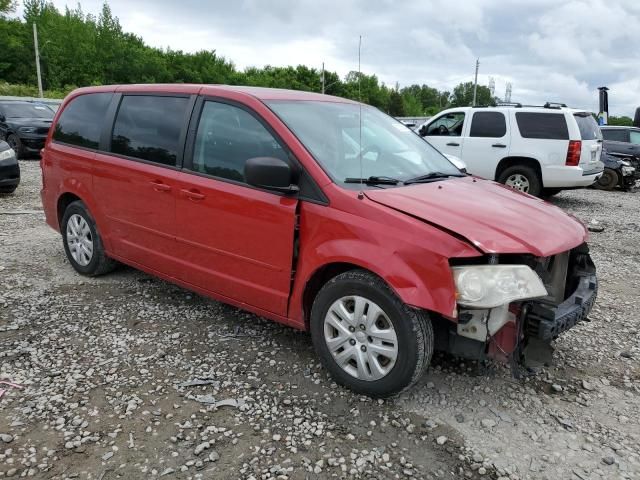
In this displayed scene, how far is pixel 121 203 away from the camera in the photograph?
14.4 feet

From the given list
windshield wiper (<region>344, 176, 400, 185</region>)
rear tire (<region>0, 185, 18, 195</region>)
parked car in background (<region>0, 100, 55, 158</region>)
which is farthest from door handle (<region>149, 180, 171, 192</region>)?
parked car in background (<region>0, 100, 55, 158</region>)

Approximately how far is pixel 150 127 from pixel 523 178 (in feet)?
25.6

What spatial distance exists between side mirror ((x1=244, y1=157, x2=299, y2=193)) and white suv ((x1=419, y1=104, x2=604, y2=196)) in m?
7.48

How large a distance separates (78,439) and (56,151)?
128 inches

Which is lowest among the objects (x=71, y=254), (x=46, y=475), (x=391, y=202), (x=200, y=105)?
(x=46, y=475)

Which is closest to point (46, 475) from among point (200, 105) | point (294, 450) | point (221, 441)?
point (221, 441)

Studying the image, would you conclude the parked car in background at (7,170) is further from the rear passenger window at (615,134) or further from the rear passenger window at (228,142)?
the rear passenger window at (615,134)

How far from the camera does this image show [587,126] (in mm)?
9992

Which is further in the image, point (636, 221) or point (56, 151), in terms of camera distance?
point (636, 221)

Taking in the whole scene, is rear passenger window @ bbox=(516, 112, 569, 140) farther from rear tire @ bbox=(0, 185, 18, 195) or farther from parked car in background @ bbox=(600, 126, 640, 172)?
rear tire @ bbox=(0, 185, 18, 195)

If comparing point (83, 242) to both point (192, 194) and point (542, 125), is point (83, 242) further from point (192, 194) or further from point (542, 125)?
point (542, 125)

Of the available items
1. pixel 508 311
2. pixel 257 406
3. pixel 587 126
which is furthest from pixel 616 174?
pixel 257 406

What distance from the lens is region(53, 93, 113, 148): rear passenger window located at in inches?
184

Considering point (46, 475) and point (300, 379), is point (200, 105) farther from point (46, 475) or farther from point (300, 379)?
point (46, 475)
